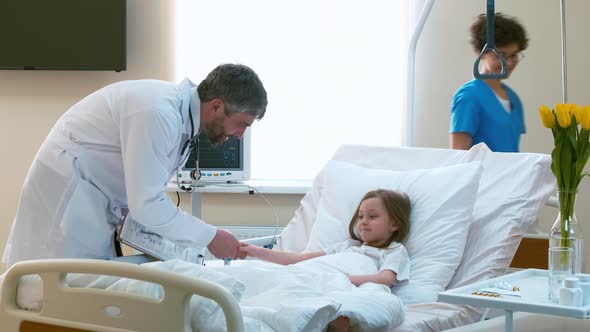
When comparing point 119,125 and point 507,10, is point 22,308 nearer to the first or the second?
point 119,125

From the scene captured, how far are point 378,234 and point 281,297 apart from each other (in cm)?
78

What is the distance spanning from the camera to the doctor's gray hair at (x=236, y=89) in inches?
89.7

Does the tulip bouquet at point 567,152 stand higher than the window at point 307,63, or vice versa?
the window at point 307,63

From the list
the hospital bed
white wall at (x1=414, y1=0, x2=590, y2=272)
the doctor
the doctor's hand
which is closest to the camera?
the hospital bed

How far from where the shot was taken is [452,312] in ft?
7.64

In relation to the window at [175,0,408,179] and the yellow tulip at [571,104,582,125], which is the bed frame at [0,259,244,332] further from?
the window at [175,0,408,179]

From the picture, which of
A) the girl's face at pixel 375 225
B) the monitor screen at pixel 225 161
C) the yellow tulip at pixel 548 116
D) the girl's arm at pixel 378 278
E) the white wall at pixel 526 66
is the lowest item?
the girl's arm at pixel 378 278

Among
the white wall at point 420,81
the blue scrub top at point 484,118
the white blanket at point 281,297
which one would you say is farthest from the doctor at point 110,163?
the white wall at point 420,81

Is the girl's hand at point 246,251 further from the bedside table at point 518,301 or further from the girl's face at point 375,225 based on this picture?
the bedside table at point 518,301

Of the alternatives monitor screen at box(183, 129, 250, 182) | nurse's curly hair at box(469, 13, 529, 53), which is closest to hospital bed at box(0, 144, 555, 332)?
nurse's curly hair at box(469, 13, 529, 53)

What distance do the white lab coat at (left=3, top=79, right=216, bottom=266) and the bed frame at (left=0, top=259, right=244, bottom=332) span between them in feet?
1.22

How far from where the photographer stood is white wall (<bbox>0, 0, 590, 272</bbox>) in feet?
14.4

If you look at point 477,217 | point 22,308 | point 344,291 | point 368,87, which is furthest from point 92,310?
point 368,87

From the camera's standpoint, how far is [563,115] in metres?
1.89
